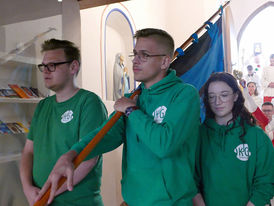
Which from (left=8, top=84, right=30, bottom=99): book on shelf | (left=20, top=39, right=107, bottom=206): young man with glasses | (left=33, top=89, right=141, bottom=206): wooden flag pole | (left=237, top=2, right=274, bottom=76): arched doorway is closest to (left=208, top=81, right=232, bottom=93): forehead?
(left=33, top=89, right=141, bottom=206): wooden flag pole

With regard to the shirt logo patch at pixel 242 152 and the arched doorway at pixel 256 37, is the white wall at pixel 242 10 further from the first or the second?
the shirt logo patch at pixel 242 152

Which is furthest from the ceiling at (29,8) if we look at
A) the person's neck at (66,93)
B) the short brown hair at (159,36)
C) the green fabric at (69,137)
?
the short brown hair at (159,36)

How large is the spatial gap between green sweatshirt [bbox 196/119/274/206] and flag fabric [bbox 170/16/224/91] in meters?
1.19

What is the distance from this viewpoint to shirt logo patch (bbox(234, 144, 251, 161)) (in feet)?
5.53

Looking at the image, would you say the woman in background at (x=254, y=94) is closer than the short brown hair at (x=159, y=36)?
No

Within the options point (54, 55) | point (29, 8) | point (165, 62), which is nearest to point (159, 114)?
point (165, 62)

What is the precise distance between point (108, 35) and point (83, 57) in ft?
4.07

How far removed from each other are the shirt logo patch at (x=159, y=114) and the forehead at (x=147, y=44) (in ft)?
1.00

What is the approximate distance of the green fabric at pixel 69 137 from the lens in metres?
1.73

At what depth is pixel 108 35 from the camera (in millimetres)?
4684

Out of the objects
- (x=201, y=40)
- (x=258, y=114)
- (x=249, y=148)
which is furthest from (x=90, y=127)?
(x=258, y=114)

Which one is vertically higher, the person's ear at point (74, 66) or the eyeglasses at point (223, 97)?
the person's ear at point (74, 66)

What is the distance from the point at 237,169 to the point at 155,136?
686mm

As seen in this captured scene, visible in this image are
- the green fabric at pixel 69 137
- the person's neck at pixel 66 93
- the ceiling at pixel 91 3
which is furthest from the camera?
the ceiling at pixel 91 3
